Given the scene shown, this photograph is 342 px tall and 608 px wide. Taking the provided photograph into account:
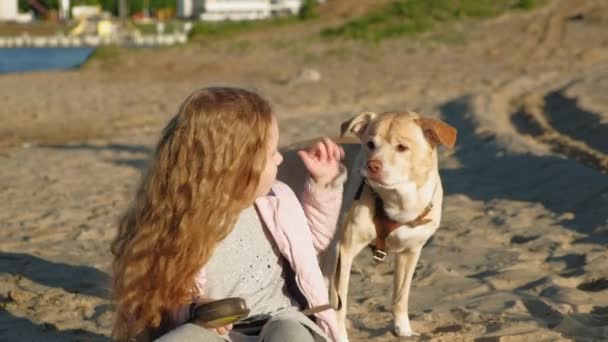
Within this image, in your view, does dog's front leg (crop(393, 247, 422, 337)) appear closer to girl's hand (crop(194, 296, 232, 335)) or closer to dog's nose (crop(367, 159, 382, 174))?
dog's nose (crop(367, 159, 382, 174))

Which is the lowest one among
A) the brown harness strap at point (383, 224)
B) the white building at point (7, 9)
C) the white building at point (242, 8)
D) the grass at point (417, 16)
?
the white building at point (7, 9)

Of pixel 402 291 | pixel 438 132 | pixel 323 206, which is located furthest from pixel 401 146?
pixel 402 291

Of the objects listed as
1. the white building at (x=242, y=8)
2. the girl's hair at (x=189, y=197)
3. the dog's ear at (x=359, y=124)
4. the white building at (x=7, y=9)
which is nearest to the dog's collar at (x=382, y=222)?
the dog's ear at (x=359, y=124)

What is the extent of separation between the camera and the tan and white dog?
4.82 metres

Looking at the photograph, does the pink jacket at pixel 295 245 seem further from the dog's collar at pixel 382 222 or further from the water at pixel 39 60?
the water at pixel 39 60

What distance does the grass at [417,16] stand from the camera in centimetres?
2948

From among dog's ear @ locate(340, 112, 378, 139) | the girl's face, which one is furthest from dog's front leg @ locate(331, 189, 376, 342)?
the girl's face

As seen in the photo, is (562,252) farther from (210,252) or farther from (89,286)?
(210,252)

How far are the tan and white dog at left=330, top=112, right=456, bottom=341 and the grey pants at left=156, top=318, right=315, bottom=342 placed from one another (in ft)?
3.23

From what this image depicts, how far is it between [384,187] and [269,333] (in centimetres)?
109

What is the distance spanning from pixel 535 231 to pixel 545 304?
80.1 inches

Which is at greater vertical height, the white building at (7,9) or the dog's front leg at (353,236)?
the dog's front leg at (353,236)

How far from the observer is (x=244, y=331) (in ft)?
13.8

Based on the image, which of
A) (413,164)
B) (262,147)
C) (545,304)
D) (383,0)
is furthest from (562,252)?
(383,0)
